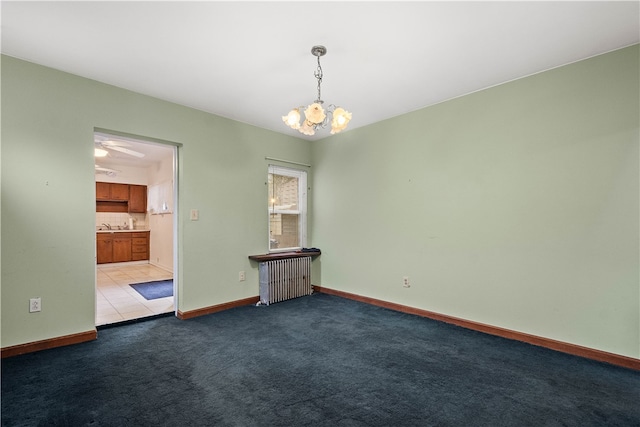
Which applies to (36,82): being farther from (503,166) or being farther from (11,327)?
(503,166)

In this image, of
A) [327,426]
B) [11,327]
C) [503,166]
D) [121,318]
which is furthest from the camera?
[121,318]

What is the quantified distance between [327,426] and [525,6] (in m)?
2.92

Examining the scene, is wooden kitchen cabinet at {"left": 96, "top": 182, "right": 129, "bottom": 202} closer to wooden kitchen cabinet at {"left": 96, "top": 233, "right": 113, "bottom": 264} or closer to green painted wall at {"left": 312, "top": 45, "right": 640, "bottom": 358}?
wooden kitchen cabinet at {"left": 96, "top": 233, "right": 113, "bottom": 264}

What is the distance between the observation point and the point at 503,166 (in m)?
2.98

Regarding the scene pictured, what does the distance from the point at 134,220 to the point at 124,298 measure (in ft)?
14.9

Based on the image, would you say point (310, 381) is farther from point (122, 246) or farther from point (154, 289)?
point (122, 246)

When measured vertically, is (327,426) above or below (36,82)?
below

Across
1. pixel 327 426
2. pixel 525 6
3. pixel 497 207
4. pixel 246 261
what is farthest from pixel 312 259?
pixel 525 6

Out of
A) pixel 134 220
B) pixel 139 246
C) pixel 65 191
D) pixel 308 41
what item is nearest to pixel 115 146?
pixel 65 191

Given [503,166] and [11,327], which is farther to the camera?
[503,166]

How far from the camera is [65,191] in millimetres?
2766

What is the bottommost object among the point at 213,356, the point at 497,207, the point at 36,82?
the point at 213,356

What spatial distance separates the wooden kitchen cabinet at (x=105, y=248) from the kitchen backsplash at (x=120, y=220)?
0.92 m

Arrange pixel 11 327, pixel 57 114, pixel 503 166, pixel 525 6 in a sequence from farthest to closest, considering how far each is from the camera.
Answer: pixel 503 166 < pixel 57 114 < pixel 11 327 < pixel 525 6
